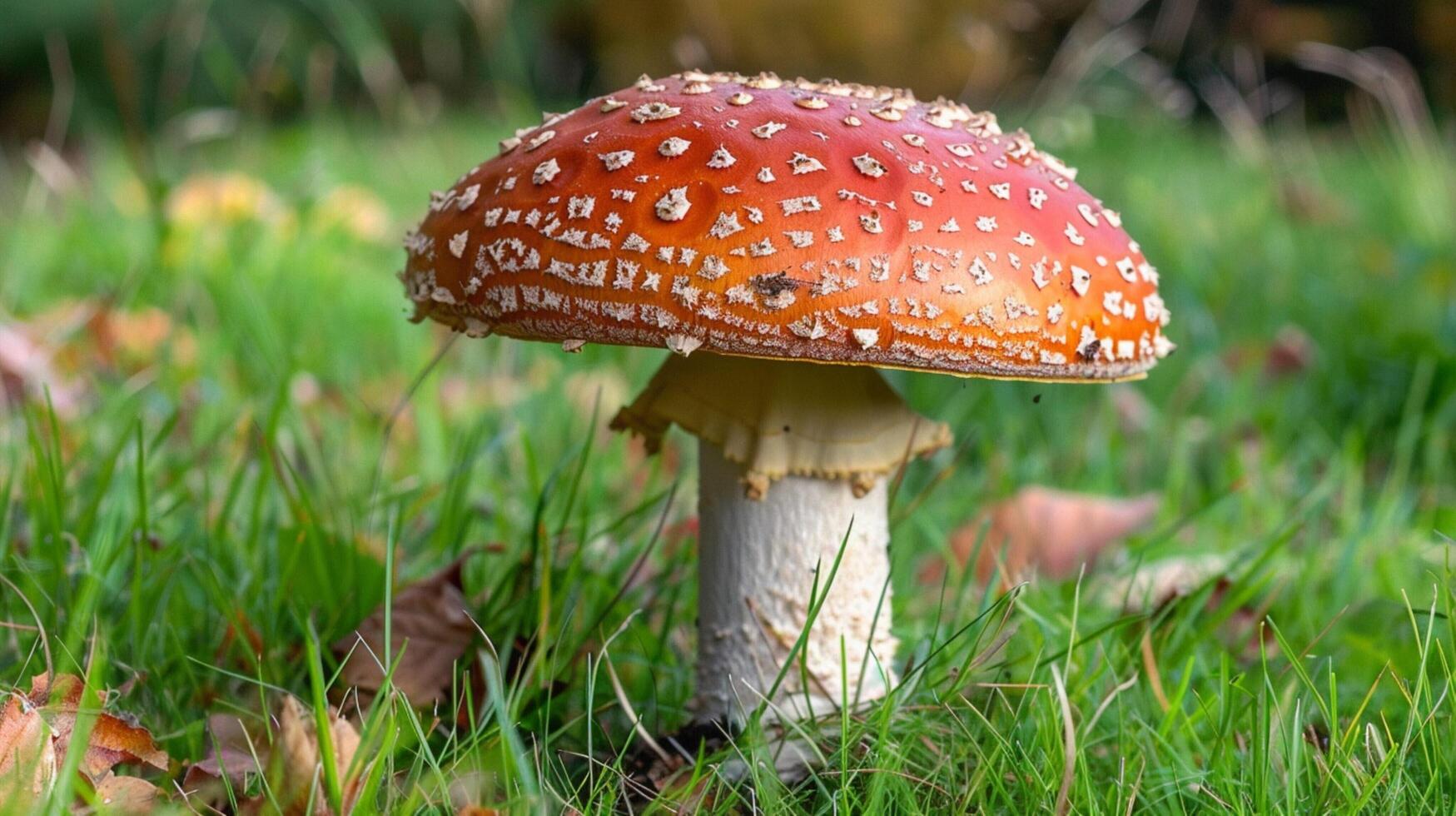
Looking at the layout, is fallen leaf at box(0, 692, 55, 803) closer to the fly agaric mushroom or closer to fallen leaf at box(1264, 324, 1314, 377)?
the fly agaric mushroom

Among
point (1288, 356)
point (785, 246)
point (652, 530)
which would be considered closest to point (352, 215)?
point (652, 530)

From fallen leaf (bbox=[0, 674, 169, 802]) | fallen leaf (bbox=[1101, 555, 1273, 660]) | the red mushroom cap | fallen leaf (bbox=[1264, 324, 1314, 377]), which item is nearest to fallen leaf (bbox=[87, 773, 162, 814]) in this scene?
fallen leaf (bbox=[0, 674, 169, 802])

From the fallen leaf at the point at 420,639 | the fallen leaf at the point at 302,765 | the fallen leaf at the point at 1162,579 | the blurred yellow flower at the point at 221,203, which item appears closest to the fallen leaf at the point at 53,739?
the fallen leaf at the point at 302,765

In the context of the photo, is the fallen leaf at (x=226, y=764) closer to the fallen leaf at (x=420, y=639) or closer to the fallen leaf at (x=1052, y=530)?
the fallen leaf at (x=420, y=639)

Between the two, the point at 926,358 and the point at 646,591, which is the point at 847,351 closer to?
the point at 926,358

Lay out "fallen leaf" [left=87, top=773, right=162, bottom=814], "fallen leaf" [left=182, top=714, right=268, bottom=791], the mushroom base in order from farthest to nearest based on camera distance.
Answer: the mushroom base → "fallen leaf" [left=182, top=714, right=268, bottom=791] → "fallen leaf" [left=87, top=773, right=162, bottom=814]

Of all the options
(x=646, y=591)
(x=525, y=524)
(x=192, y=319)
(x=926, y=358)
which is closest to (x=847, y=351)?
(x=926, y=358)
